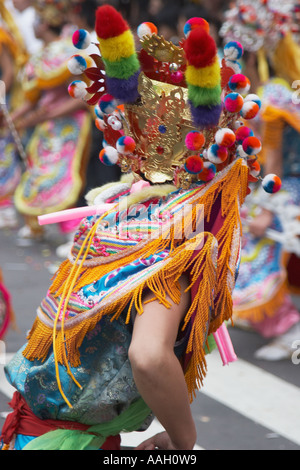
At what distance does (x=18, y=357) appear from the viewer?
1969mm

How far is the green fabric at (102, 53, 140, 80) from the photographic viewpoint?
1.69 m

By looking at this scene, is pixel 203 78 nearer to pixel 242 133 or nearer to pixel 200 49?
pixel 200 49

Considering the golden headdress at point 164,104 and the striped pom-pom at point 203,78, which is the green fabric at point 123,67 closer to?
the golden headdress at point 164,104

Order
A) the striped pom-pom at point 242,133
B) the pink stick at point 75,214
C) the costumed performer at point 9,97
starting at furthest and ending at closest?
the costumed performer at point 9,97 → the pink stick at point 75,214 → the striped pom-pom at point 242,133

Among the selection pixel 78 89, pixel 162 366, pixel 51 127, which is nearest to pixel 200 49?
pixel 78 89

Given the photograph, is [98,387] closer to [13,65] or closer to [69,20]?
[69,20]

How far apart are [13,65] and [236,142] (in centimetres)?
551

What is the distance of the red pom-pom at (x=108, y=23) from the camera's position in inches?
63.9

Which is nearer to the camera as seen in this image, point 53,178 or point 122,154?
point 122,154

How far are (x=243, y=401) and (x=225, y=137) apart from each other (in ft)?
6.30

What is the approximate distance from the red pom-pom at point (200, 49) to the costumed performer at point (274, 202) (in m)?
2.22

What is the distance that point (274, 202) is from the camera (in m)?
3.84

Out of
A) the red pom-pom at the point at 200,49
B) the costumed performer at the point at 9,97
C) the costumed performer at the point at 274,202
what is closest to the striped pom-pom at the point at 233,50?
the red pom-pom at the point at 200,49
